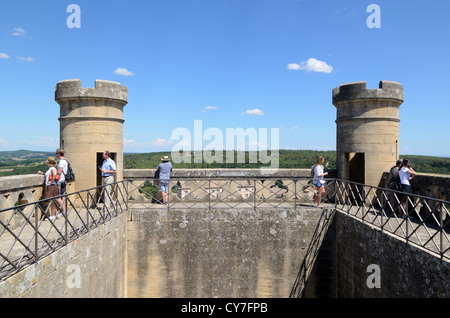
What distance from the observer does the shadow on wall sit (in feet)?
25.8

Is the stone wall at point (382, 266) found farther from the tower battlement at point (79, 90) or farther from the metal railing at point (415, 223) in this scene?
the tower battlement at point (79, 90)

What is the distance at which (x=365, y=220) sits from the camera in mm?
6555

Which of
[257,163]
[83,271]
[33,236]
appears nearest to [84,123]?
[83,271]

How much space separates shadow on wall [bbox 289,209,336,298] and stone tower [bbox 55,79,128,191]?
6117mm

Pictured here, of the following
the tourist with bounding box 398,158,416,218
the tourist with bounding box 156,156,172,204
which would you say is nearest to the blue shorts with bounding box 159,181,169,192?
the tourist with bounding box 156,156,172,204

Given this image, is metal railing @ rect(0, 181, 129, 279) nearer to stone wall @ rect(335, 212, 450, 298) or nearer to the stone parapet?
the stone parapet

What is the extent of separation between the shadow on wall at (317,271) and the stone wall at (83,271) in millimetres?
4506

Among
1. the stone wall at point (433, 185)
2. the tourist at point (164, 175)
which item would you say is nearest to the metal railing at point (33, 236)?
the tourist at point (164, 175)

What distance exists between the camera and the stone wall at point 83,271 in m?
3.85

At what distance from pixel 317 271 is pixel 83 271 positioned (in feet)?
18.4

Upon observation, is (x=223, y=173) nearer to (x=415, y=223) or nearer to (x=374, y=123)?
(x=374, y=123)

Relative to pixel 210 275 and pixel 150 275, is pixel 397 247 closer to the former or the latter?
pixel 210 275

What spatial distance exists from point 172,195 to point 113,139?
237 cm

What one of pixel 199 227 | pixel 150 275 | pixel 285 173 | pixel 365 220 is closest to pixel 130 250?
pixel 150 275
